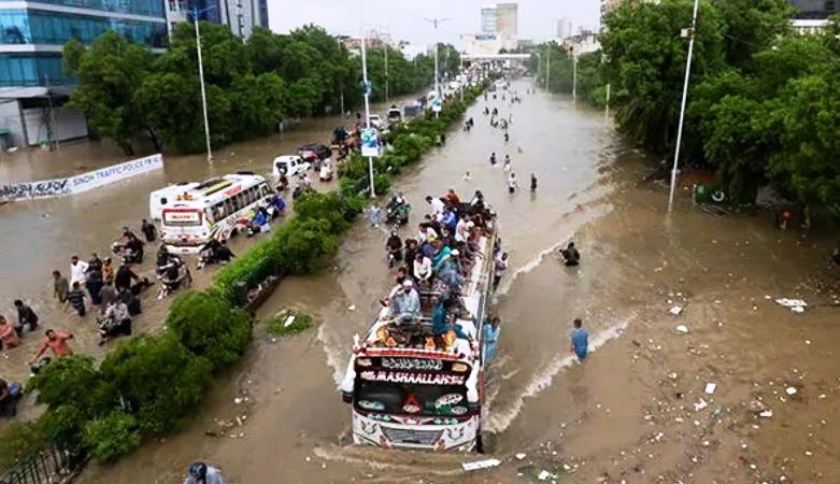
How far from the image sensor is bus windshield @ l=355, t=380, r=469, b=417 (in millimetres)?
10555

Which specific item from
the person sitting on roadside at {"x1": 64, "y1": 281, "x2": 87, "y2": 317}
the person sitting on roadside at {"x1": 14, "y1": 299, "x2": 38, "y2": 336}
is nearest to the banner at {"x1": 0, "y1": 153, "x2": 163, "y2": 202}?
the person sitting on roadside at {"x1": 64, "y1": 281, "x2": 87, "y2": 317}

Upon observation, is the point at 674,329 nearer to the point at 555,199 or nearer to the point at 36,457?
the point at 36,457

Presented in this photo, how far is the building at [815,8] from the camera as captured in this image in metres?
69.6

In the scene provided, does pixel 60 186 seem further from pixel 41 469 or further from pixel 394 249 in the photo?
pixel 41 469

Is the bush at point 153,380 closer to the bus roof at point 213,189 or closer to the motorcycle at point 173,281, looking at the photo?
the motorcycle at point 173,281

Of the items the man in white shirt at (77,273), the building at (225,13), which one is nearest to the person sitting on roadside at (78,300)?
the man in white shirt at (77,273)

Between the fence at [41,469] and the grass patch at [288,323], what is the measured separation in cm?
640

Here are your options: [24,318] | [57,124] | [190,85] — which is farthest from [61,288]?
[57,124]

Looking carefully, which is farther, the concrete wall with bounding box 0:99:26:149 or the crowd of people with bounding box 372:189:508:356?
the concrete wall with bounding box 0:99:26:149

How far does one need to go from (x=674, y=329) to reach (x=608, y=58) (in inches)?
1069

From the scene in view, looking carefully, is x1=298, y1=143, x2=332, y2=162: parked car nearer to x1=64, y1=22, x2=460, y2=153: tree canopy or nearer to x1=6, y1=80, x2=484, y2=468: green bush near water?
x1=64, y1=22, x2=460, y2=153: tree canopy

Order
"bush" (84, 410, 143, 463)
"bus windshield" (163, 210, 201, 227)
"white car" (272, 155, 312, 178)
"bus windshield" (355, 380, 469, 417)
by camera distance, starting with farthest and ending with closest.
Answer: "white car" (272, 155, 312, 178) → "bus windshield" (163, 210, 201, 227) → "bush" (84, 410, 143, 463) → "bus windshield" (355, 380, 469, 417)

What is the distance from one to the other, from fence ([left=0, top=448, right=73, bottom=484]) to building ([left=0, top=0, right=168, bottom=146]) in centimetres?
4534

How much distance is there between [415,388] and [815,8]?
76492 millimetres
